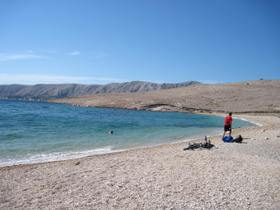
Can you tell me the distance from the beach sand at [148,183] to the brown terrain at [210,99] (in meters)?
65.6

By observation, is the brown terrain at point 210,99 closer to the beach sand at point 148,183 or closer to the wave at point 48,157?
the wave at point 48,157

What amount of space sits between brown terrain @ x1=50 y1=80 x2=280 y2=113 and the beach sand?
215ft

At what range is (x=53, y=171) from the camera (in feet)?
39.0

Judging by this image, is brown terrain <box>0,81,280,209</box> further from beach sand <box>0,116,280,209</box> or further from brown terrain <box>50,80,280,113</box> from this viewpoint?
brown terrain <box>50,80,280,113</box>

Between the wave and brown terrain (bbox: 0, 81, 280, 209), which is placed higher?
brown terrain (bbox: 0, 81, 280, 209)

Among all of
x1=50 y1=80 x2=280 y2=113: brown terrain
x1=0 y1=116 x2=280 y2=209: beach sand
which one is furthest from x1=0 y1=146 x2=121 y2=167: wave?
x1=50 y1=80 x2=280 y2=113: brown terrain

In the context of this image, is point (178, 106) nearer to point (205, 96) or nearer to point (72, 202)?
point (205, 96)

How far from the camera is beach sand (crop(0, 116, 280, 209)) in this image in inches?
316

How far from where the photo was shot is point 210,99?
92500 mm

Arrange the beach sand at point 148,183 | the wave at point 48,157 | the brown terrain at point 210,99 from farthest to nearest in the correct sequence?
the brown terrain at point 210,99 → the wave at point 48,157 → the beach sand at point 148,183

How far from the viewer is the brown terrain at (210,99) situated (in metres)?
82.4

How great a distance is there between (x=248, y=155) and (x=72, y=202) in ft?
32.3

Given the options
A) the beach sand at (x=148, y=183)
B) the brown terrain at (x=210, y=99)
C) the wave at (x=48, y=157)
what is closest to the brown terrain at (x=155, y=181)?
the beach sand at (x=148, y=183)

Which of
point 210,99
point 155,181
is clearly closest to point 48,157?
point 155,181
